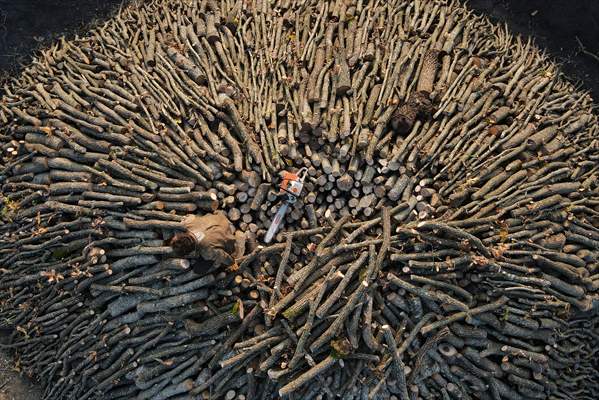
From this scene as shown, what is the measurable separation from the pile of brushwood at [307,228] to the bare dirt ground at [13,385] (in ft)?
1.27

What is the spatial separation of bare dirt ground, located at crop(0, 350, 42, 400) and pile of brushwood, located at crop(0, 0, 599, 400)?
15.2 inches

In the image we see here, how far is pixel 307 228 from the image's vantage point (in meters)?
6.95

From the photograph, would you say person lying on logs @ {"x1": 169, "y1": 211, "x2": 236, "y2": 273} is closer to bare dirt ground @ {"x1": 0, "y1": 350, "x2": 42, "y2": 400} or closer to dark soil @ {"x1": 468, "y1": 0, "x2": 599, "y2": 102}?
bare dirt ground @ {"x1": 0, "y1": 350, "x2": 42, "y2": 400}

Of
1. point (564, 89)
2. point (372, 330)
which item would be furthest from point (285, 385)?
point (564, 89)

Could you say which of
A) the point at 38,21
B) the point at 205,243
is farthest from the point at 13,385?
the point at 38,21

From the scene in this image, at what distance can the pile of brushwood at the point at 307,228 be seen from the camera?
6.41 meters

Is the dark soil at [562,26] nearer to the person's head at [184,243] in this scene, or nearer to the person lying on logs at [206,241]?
the person lying on logs at [206,241]

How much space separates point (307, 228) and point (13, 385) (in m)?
6.12

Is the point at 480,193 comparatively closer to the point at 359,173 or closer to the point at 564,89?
the point at 359,173

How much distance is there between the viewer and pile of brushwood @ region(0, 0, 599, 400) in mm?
6406

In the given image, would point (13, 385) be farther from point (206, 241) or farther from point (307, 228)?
point (307, 228)

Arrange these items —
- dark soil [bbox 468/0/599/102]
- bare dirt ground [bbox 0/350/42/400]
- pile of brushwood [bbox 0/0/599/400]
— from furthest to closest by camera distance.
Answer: dark soil [bbox 468/0/599/102], bare dirt ground [bbox 0/350/42/400], pile of brushwood [bbox 0/0/599/400]

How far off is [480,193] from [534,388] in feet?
10.4

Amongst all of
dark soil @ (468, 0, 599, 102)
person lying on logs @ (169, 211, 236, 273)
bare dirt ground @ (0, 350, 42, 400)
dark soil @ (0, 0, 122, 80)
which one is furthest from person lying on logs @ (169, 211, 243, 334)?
dark soil @ (468, 0, 599, 102)
